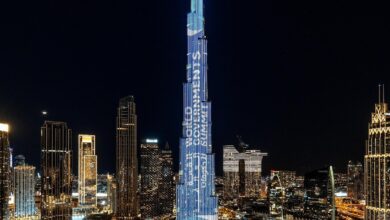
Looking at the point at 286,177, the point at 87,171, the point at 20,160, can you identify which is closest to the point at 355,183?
the point at 286,177

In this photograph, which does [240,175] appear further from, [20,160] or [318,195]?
[20,160]

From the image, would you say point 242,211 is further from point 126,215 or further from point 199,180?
point 199,180

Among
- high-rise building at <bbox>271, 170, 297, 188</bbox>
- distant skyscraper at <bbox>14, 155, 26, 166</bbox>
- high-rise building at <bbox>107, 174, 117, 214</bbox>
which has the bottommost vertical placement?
high-rise building at <bbox>107, 174, 117, 214</bbox>

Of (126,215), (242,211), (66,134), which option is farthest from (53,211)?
(242,211)

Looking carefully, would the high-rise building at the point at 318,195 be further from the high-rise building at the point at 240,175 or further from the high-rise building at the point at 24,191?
the high-rise building at the point at 24,191

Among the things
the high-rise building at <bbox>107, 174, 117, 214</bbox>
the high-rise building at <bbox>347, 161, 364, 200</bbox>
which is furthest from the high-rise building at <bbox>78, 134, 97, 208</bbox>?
the high-rise building at <bbox>347, 161, 364, 200</bbox>

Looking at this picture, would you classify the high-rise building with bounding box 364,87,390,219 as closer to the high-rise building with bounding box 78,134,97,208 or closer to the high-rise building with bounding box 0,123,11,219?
the high-rise building with bounding box 0,123,11,219

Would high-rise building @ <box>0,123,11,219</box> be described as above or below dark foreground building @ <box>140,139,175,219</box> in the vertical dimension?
above
